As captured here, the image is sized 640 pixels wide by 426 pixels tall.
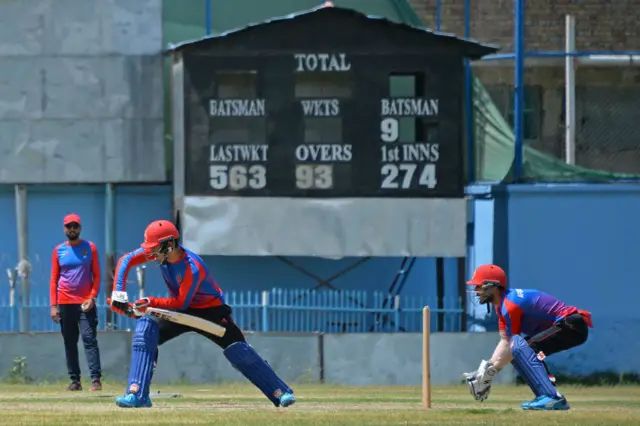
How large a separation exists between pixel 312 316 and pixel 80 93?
445 centimetres

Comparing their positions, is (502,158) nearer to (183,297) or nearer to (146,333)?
(183,297)

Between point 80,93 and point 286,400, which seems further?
point 80,93

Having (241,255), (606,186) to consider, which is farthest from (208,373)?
(606,186)

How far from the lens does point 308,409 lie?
15.0m

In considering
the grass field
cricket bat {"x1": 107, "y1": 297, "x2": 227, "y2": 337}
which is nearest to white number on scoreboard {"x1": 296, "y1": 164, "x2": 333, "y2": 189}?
the grass field

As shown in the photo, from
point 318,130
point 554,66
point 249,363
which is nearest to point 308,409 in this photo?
point 249,363

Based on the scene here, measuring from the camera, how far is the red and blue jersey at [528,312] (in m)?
16.1

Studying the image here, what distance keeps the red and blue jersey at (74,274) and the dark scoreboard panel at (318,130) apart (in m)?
4.00

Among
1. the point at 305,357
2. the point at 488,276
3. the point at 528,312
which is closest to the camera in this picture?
the point at 488,276

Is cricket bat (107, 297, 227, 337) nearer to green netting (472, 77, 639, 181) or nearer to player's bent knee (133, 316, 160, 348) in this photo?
player's bent knee (133, 316, 160, 348)

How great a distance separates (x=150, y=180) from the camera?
24719 millimetres

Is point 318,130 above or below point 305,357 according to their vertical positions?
above

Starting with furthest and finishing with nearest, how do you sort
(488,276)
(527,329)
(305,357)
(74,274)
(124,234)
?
(124,234) < (305,357) < (74,274) < (527,329) < (488,276)

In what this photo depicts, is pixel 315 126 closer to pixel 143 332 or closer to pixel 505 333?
pixel 505 333
